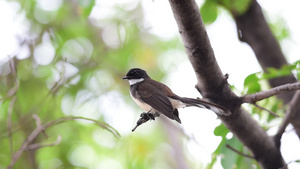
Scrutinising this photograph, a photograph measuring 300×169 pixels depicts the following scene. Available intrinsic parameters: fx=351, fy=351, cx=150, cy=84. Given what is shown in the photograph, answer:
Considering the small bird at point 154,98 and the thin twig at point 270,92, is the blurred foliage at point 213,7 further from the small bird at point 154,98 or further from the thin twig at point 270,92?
the thin twig at point 270,92

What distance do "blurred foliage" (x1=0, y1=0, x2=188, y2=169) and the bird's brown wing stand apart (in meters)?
0.82

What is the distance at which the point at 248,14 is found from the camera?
3871 mm

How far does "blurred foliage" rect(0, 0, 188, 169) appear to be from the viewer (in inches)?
193

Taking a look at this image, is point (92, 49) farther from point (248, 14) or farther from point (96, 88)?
point (248, 14)

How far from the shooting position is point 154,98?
4.02m

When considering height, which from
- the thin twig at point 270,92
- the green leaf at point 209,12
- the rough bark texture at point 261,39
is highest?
the green leaf at point 209,12

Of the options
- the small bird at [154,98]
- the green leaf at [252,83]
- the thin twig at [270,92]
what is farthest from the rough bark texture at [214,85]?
the small bird at [154,98]

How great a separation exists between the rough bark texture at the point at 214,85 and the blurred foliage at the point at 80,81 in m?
1.97

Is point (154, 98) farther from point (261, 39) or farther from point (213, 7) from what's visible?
point (261, 39)

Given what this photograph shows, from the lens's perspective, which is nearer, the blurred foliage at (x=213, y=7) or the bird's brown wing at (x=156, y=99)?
the blurred foliage at (x=213, y=7)

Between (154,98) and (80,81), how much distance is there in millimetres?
2019

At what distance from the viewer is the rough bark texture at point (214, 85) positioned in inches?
85.0

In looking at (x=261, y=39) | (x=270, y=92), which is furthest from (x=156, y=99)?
(x=270, y=92)

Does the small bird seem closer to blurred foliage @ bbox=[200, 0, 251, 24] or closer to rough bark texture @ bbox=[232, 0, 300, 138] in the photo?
blurred foliage @ bbox=[200, 0, 251, 24]
